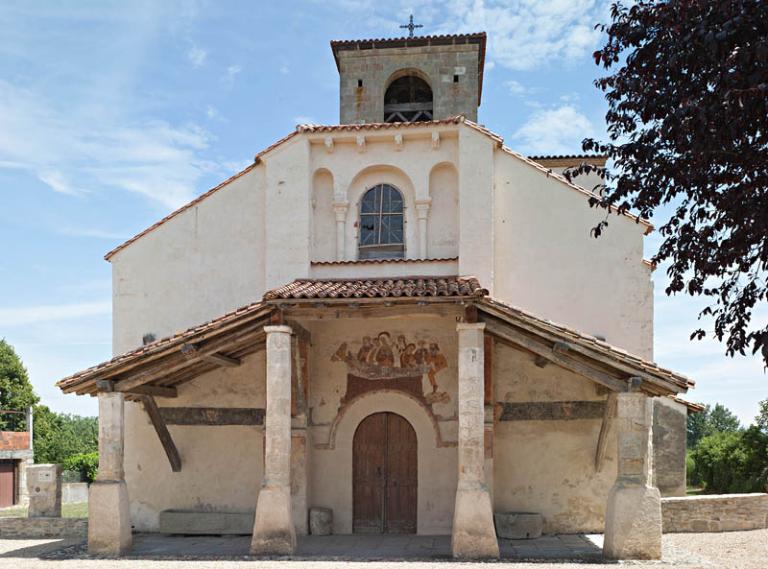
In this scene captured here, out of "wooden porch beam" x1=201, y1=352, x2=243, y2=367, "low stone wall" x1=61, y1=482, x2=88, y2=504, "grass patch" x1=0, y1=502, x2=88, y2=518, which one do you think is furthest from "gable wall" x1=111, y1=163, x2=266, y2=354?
"low stone wall" x1=61, y1=482, x2=88, y2=504

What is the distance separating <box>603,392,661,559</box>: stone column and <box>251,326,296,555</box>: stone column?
4376mm

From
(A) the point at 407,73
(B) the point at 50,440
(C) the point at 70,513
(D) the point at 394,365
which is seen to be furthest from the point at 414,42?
(B) the point at 50,440

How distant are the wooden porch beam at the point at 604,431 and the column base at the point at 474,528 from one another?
9.48ft

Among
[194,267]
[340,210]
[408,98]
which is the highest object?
[408,98]

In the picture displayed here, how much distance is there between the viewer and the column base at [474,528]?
1002 cm

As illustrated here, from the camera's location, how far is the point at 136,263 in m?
13.9

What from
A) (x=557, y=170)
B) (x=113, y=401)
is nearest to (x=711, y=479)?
(x=557, y=170)

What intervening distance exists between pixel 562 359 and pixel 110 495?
6667 millimetres

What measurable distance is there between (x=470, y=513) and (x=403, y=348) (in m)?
3.53

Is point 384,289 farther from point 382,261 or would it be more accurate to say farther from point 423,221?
point 423,221

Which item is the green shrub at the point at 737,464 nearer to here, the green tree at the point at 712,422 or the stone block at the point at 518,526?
the stone block at the point at 518,526

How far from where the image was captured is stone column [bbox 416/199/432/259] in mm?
13203

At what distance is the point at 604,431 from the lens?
477 inches

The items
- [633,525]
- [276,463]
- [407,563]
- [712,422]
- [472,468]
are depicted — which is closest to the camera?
[407,563]
